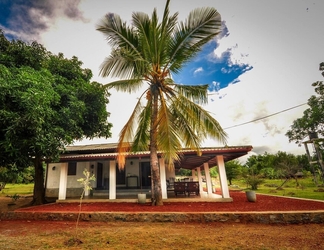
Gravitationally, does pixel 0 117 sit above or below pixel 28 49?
below

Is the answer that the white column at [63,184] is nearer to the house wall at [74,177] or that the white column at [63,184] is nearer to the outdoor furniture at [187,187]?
the house wall at [74,177]

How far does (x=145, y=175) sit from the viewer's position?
48.1 ft

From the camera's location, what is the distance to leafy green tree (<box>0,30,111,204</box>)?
7098mm

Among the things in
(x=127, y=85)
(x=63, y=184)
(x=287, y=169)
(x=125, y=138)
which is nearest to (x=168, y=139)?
(x=125, y=138)

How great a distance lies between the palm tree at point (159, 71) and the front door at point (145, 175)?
20.2 feet

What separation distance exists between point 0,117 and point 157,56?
23.8 ft

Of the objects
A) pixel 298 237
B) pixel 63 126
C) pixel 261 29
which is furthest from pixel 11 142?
pixel 261 29

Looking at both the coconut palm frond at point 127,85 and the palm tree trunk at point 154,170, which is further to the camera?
the coconut palm frond at point 127,85

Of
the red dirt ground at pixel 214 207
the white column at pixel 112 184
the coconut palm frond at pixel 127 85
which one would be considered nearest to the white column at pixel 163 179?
the red dirt ground at pixel 214 207

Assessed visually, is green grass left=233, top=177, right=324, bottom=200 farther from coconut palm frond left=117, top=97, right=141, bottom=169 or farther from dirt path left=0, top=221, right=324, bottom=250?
coconut palm frond left=117, top=97, right=141, bottom=169

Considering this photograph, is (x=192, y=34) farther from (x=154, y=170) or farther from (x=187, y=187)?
(x=187, y=187)

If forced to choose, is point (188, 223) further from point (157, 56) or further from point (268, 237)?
point (157, 56)

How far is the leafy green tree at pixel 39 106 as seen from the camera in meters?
7.10

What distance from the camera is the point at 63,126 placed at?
970 cm
